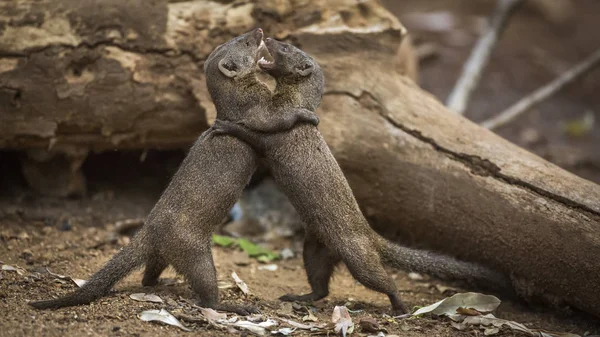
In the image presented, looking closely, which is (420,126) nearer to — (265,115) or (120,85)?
(265,115)

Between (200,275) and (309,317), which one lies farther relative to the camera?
(309,317)

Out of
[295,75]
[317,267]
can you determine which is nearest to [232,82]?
[295,75]

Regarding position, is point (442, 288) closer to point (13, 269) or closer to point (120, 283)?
point (120, 283)

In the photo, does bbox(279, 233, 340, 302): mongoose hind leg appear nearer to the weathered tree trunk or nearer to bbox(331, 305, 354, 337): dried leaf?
bbox(331, 305, 354, 337): dried leaf

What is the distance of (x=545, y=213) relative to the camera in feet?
16.6

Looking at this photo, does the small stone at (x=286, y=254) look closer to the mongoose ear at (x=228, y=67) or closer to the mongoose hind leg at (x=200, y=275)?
the mongoose hind leg at (x=200, y=275)

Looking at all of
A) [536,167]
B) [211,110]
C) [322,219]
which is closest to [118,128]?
[211,110]

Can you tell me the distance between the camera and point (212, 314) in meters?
4.38

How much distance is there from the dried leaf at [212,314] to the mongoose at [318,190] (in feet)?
3.10

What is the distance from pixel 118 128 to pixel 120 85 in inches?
16.8

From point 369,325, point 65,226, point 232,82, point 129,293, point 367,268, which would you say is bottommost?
point 65,226

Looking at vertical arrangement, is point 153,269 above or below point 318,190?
below

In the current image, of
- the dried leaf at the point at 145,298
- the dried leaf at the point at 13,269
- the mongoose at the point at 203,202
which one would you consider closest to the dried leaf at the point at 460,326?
the mongoose at the point at 203,202

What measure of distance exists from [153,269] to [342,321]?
145cm
